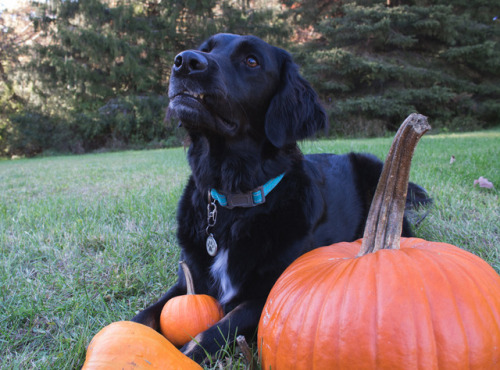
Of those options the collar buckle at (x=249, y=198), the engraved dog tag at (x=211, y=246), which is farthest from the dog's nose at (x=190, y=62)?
the engraved dog tag at (x=211, y=246)

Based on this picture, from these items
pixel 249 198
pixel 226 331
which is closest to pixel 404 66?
pixel 249 198

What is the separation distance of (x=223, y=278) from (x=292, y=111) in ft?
3.41

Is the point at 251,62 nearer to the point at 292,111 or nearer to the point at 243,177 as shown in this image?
the point at 292,111

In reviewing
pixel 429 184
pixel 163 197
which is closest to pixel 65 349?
pixel 163 197

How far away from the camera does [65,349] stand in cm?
128

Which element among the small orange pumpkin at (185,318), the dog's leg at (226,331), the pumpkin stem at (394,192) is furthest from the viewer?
the small orange pumpkin at (185,318)

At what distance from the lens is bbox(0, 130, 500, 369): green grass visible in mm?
1432

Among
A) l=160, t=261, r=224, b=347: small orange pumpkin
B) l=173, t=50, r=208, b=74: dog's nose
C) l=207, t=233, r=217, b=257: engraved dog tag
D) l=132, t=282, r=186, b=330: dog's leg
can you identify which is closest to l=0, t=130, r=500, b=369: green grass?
l=132, t=282, r=186, b=330: dog's leg

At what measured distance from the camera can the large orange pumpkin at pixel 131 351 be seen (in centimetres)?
90

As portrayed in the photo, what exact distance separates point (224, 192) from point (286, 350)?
93 cm

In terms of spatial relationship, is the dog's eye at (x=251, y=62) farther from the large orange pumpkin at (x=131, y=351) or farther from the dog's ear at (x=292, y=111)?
the large orange pumpkin at (x=131, y=351)

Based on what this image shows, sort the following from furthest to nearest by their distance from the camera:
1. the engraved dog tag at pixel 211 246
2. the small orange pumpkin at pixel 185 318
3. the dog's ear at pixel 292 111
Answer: the dog's ear at pixel 292 111 → the engraved dog tag at pixel 211 246 → the small orange pumpkin at pixel 185 318

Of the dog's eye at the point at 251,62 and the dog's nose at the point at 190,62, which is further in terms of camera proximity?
the dog's eye at the point at 251,62

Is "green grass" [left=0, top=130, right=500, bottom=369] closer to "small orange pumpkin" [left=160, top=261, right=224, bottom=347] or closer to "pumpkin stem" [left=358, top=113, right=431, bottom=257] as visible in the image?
"small orange pumpkin" [left=160, top=261, right=224, bottom=347]
